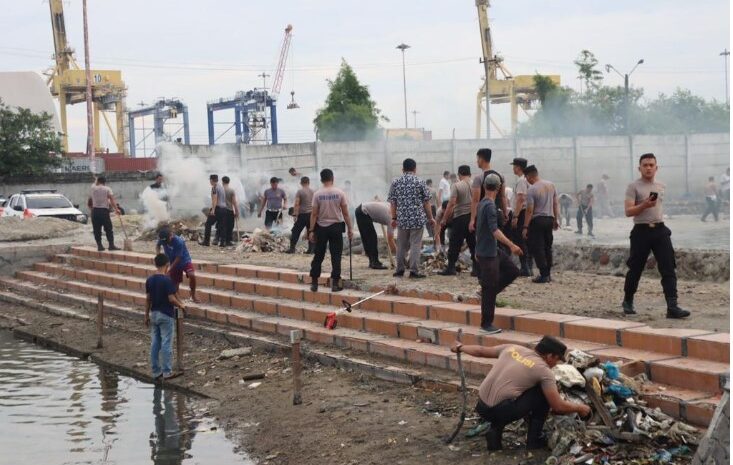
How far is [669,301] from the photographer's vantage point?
8.34m

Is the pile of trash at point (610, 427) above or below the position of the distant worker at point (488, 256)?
below

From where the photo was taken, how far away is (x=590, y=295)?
33.6 ft

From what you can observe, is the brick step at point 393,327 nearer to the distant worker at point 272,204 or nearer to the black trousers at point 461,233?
the black trousers at point 461,233

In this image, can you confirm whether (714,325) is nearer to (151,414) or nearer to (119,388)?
(151,414)

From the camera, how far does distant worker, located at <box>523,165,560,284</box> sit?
11.3 meters

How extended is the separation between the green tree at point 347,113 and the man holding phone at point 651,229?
39538mm

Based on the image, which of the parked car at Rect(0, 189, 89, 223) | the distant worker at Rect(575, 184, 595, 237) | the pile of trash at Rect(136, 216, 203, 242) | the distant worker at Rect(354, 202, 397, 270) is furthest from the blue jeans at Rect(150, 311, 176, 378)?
the parked car at Rect(0, 189, 89, 223)

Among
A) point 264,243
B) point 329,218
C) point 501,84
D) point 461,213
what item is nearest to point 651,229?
point 461,213

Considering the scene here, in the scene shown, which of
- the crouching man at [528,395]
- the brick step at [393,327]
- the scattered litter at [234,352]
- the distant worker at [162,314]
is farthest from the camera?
the scattered litter at [234,352]

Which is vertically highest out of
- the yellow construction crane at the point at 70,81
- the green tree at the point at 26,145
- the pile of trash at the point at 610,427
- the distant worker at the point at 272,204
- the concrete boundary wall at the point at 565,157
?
the yellow construction crane at the point at 70,81

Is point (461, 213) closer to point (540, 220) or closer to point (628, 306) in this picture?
point (540, 220)

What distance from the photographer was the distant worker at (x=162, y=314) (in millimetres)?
10297

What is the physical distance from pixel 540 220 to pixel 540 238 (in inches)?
8.7

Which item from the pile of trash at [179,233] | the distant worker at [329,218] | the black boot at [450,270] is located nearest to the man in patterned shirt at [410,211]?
the black boot at [450,270]
